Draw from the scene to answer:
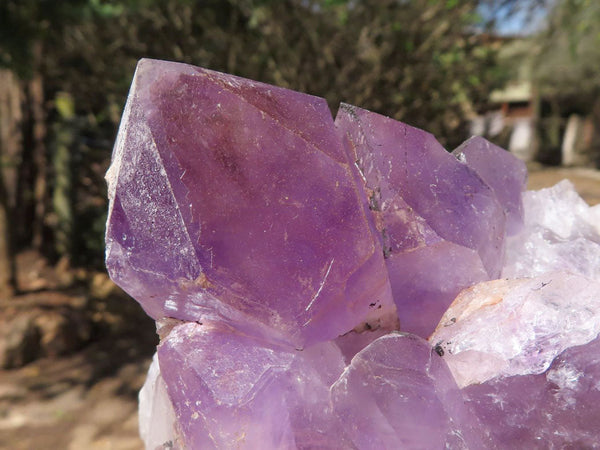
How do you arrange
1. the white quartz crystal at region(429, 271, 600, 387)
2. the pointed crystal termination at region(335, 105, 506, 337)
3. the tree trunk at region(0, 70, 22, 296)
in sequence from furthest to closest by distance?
the tree trunk at region(0, 70, 22, 296) → the pointed crystal termination at region(335, 105, 506, 337) → the white quartz crystal at region(429, 271, 600, 387)

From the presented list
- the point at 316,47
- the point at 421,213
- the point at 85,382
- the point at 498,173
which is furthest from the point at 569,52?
the point at 421,213

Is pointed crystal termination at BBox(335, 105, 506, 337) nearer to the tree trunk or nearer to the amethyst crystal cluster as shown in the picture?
the amethyst crystal cluster

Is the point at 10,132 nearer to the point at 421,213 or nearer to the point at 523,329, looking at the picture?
the point at 421,213

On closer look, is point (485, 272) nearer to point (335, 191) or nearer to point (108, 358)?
point (335, 191)

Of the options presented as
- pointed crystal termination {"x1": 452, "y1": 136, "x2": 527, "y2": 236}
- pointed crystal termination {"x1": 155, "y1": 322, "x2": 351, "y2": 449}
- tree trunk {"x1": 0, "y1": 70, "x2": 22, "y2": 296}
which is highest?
pointed crystal termination {"x1": 452, "y1": 136, "x2": 527, "y2": 236}

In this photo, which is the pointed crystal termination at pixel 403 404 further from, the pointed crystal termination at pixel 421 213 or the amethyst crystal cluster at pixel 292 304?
the pointed crystal termination at pixel 421 213

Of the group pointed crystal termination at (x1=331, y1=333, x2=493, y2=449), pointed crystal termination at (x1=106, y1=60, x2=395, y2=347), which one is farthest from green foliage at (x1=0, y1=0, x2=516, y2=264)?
pointed crystal termination at (x1=331, y1=333, x2=493, y2=449)

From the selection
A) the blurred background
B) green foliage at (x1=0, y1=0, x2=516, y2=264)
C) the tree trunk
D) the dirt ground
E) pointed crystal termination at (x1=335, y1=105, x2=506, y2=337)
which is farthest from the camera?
the tree trunk
